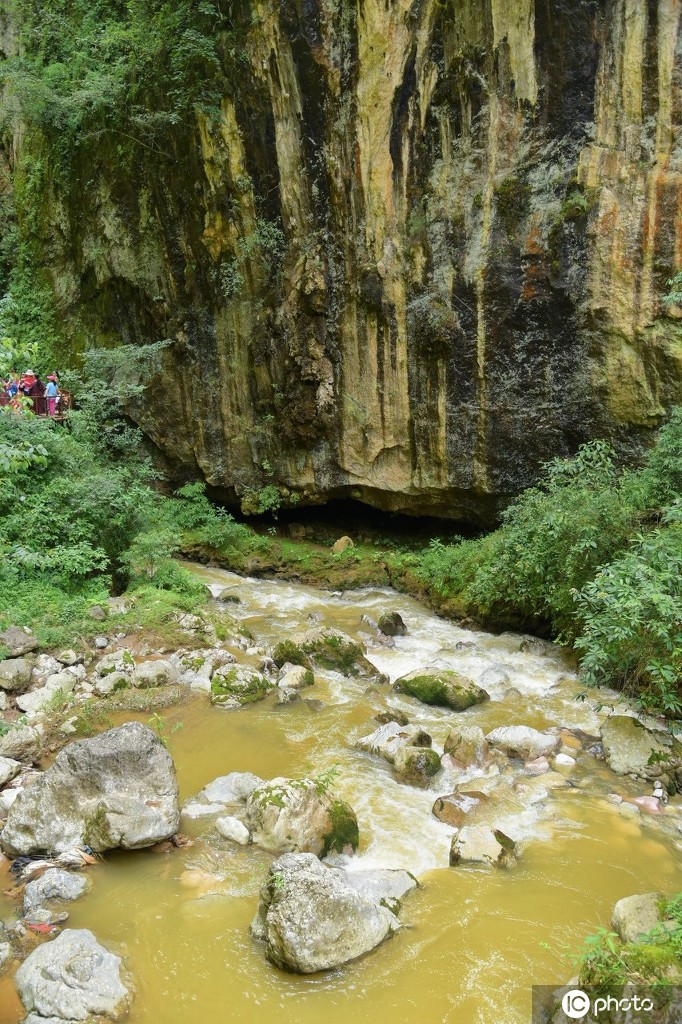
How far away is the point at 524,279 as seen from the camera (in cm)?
1145

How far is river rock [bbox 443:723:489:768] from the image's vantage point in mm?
6375

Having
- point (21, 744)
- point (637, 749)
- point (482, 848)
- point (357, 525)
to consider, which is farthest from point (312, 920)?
point (357, 525)

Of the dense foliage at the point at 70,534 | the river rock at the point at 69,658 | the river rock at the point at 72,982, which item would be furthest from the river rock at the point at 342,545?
the river rock at the point at 72,982

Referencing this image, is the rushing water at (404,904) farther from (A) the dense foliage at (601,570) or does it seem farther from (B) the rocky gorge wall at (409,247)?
(B) the rocky gorge wall at (409,247)

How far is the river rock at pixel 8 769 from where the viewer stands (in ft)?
18.2

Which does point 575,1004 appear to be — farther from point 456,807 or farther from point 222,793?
point 222,793

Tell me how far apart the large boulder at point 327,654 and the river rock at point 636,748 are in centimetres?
296

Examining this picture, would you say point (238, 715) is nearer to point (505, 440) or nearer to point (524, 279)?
point (505, 440)

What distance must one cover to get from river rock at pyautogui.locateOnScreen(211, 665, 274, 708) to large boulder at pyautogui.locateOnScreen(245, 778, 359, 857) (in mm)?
2405

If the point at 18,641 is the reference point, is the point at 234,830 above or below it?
below

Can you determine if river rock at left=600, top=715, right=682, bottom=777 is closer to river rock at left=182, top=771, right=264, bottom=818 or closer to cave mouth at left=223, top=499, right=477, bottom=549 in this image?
river rock at left=182, top=771, right=264, bottom=818

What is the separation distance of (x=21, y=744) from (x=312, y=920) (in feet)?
12.0

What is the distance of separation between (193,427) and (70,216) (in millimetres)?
6644

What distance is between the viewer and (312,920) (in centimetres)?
383
